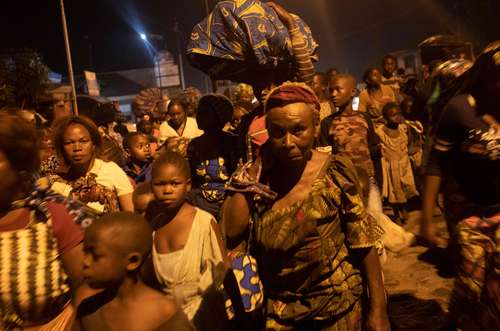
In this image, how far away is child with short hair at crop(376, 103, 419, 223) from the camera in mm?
7070

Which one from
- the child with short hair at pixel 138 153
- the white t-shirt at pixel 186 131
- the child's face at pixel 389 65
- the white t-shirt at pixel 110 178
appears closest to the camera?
the white t-shirt at pixel 110 178

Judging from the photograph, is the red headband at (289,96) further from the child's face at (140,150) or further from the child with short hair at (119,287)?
the child's face at (140,150)

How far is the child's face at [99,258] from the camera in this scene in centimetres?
190

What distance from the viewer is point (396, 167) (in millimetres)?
7125

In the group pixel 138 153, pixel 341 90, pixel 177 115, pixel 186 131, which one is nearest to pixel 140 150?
pixel 138 153

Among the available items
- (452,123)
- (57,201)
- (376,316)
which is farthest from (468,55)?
(57,201)

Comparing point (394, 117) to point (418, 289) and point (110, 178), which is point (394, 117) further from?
point (110, 178)

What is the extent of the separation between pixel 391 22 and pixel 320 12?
819 centimetres

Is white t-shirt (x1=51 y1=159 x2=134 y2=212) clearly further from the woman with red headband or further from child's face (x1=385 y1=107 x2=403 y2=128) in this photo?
child's face (x1=385 y1=107 x2=403 y2=128)

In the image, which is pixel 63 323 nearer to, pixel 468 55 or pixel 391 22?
pixel 468 55

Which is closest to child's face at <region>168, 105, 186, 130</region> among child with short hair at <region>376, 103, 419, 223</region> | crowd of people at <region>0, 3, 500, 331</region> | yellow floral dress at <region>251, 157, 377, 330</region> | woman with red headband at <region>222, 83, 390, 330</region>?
child with short hair at <region>376, 103, 419, 223</region>

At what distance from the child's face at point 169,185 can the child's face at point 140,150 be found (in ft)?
7.65

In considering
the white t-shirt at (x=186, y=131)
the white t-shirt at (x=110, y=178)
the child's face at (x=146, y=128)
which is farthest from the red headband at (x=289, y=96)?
the child's face at (x=146, y=128)

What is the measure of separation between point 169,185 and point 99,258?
1.47 metres
